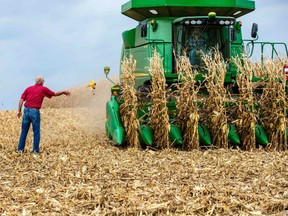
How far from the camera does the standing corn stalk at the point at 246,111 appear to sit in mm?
11883

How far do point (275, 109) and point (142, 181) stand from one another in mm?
4892

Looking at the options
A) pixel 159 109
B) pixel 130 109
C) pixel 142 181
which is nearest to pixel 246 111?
pixel 159 109

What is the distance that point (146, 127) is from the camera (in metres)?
12.0

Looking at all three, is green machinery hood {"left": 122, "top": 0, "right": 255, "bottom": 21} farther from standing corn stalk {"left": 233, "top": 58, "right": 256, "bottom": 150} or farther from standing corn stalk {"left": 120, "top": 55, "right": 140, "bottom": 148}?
standing corn stalk {"left": 233, "top": 58, "right": 256, "bottom": 150}

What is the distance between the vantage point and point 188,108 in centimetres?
1172

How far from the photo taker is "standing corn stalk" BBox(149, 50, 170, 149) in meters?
11.7

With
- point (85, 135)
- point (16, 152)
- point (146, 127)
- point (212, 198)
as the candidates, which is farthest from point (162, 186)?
point (85, 135)

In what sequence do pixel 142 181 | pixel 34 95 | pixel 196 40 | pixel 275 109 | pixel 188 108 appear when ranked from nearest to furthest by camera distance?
pixel 142 181, pixel 188 108, pixel 34 95, pixel 275 109, pixel 196 40

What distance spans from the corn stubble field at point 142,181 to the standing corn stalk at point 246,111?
70 mm

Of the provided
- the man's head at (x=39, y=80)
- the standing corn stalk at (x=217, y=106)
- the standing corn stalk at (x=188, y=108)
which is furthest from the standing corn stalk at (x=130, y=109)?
the man's head at (x=39, y=80)

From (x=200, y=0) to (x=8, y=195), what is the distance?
829 cm

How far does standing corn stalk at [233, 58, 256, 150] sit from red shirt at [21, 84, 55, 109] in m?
3.79

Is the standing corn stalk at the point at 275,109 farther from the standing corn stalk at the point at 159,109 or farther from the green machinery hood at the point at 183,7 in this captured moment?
the green machinery hood at the point at 183,7

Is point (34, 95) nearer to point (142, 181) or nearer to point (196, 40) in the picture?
point (196, 40)
